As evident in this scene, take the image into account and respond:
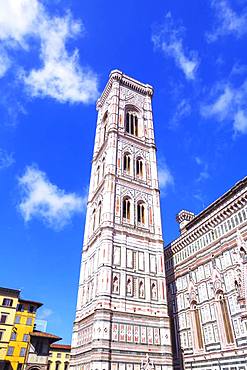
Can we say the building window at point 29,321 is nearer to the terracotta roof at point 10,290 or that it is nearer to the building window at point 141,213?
the terracotta roof at point 10,290

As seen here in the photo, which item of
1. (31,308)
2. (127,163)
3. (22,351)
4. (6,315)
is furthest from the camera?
(31,308)

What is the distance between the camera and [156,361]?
25.1m

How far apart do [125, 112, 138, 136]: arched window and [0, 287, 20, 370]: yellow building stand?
92.4 feet

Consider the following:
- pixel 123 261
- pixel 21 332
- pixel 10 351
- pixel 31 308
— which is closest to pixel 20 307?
pixel 31 308

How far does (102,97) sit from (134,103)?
22.2 feet

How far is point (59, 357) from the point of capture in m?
54.3

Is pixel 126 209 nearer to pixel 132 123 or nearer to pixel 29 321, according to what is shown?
pixel 132 123

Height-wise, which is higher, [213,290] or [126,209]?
[126,209]

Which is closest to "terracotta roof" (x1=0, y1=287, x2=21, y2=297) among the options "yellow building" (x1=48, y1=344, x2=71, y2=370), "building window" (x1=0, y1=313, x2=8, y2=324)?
"building window" (x1=0, y1=313, x2=8, y2=324)

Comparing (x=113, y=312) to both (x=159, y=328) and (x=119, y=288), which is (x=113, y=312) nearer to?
(x=119, y=288)

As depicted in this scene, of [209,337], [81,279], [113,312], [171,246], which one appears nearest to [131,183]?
[171,246]

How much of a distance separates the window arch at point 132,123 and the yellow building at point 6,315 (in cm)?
2817

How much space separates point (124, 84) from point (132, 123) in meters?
7.59

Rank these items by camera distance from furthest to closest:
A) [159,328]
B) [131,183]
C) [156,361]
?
[131,183], [159,328], [156,361]
